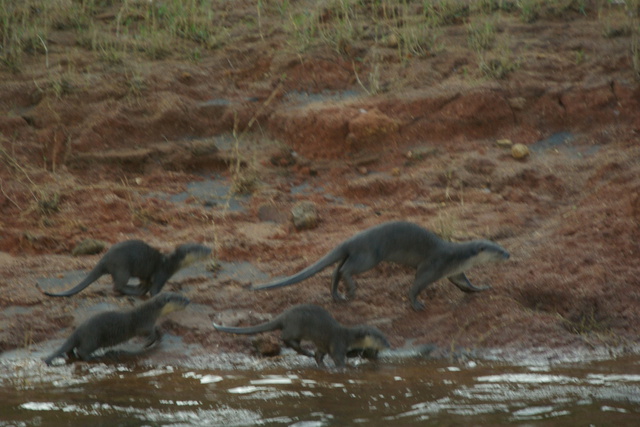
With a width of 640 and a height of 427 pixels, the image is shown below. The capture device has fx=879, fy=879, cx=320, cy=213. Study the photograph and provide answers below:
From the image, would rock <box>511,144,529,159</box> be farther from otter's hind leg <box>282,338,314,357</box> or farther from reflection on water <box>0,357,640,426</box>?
otter's hind leg <box>282,338,314,357</box>

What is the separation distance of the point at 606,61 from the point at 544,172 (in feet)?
5.91

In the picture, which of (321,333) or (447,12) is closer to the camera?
(321,333)

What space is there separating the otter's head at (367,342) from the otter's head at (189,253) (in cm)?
145

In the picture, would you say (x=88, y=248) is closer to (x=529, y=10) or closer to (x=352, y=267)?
(x=352, y=267)

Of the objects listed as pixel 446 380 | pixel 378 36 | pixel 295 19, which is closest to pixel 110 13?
pixel 295 19

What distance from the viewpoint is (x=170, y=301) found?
5305 millimetres

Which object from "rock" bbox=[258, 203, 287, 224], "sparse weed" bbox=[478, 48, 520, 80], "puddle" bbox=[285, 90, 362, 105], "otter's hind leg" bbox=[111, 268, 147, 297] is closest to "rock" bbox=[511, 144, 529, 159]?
"sparse weed" bbox=[478, 48, 520, 80]

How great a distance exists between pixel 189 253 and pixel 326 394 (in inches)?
78.1

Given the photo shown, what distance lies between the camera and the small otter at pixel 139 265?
18.5 feet

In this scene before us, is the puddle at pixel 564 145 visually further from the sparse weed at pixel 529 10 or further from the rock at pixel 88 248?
the rock at pixel 88 248

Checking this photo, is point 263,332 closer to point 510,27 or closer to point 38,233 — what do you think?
point 38,233

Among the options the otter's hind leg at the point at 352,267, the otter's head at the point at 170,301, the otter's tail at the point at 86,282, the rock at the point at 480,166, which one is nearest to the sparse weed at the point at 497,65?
the rock at the point at 480,166

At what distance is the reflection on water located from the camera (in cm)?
386

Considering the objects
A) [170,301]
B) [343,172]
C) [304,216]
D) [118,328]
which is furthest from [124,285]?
[343,172]
